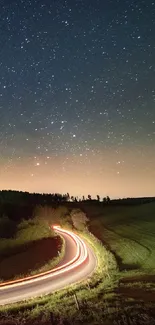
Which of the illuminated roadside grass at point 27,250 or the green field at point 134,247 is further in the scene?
the illuminated roadside grass at point 27,250

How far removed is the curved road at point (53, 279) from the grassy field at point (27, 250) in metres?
2.65

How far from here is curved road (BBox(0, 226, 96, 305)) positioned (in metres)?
30.4

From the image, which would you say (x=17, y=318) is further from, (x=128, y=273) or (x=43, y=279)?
(x=128, y=273)

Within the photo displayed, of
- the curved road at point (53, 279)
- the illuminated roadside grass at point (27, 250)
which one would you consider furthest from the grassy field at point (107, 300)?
the illuminated roadside grass at point (27, 250)

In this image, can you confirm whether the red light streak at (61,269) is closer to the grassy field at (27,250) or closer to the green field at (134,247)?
the grassy field at (27,250)

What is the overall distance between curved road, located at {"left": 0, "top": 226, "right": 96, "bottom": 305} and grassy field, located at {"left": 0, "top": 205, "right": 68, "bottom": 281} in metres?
2.65

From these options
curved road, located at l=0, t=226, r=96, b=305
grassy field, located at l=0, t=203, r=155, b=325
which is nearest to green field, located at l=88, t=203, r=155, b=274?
grassy field, located at l=0, t=203, r=155, b=325

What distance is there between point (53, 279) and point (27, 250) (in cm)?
2549

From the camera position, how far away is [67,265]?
42.2m

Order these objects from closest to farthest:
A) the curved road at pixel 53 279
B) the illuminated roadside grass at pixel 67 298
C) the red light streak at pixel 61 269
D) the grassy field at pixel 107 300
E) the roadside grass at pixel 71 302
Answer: the grassy field at pixel 107 300, the roadside grass at pixel 71 302, the illuminated roadside grass at pixel 67 298, the curved road at pixel 53 279, the red light streak at pixel 61 269

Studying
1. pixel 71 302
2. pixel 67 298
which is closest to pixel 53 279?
pixel 67 298

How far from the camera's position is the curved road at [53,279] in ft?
99.6

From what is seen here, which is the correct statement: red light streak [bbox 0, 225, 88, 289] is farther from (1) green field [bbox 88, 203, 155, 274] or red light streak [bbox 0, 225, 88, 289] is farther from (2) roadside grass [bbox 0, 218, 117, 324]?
(1) green field [bbox 88, 203, 155, 274]

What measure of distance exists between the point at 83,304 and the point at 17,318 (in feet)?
15.8
